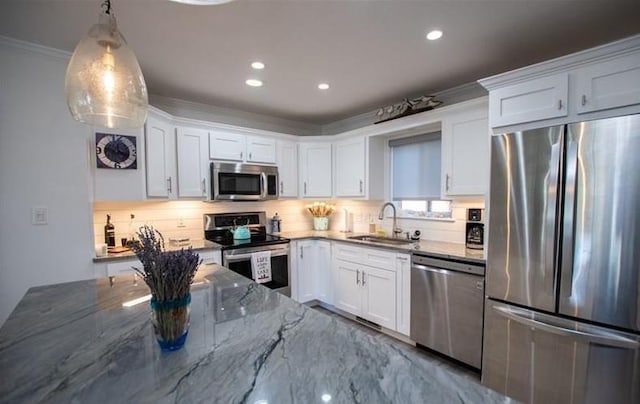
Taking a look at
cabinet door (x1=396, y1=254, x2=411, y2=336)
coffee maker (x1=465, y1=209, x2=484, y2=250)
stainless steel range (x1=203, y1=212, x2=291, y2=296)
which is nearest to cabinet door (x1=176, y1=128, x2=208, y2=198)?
stainless steel range (x1=203, y1=212, x2=291, y2=296)

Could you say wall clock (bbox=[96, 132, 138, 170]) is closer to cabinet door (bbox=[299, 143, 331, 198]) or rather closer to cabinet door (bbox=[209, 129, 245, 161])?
cabinet door (bbox=[209, 129, 245, 161])

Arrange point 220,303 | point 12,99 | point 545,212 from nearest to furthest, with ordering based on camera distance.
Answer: point 220,303
point 545,212
point 12,99

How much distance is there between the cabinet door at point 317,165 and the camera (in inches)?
156

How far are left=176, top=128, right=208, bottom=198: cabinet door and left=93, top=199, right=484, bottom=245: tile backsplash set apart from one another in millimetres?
324

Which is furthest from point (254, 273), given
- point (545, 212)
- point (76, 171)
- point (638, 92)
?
point (638, 92)

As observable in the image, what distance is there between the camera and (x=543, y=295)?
182 cm

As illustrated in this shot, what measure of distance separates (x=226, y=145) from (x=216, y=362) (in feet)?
9.34

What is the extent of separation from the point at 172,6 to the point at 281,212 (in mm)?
2811

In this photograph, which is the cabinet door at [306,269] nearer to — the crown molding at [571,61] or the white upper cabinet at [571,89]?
the white upper cabinet at [571,89]

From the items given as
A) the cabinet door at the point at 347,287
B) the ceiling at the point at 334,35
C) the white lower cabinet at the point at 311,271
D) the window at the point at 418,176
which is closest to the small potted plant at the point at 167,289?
the ceiling at the point at 334,35

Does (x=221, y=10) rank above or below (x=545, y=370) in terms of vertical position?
above

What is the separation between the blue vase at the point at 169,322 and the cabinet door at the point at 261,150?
9.07ft

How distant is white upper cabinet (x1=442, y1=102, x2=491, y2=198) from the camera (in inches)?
97.3

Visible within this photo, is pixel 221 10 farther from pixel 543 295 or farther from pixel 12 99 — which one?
pixel 543 295
